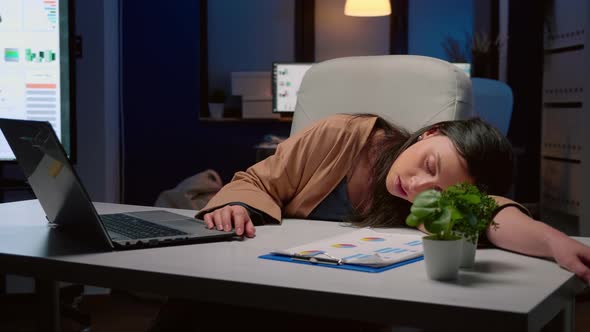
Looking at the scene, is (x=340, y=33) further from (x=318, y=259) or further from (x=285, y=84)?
(x=318, y=259)

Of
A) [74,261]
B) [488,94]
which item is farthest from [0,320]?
[488,94]

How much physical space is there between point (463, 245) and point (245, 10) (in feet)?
17.2

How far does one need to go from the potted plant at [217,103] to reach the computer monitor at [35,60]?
3177 millimetres

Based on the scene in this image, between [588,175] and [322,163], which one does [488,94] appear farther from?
[322,163]

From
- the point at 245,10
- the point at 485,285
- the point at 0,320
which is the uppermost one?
the point at 245,10

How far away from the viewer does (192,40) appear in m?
5.44

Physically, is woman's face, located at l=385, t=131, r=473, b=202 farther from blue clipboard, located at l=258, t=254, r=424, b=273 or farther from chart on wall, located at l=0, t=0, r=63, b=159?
chart on wall, located at l=0, t=0, r=63, b=159

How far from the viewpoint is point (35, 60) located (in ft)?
7.48

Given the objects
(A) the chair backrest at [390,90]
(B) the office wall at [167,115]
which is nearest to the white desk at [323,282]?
(A) the chair backrest at [390,90]

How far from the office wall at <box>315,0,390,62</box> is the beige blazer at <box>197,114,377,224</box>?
175 inches

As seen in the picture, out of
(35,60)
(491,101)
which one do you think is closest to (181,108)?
(491,101)

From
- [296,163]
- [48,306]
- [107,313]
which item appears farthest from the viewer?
[107,313]

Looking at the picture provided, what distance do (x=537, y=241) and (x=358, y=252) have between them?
246 millimetres

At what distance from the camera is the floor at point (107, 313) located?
9.10 ft
